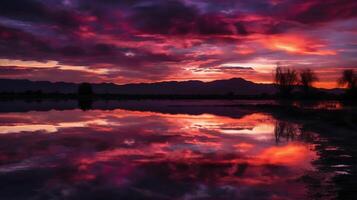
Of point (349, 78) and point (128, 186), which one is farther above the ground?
point (349, 78)

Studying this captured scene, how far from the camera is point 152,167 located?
15875 mm

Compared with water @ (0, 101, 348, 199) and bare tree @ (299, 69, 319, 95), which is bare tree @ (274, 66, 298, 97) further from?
water @ (0, 101, 348, 199)

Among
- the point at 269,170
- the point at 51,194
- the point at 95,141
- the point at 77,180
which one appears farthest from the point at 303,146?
the point at 51,194

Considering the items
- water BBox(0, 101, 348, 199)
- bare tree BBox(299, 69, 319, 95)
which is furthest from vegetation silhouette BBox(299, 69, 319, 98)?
water BBox(0, 101, 348, 199)

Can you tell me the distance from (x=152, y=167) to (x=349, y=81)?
111 metres

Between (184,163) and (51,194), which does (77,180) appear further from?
(184,163)

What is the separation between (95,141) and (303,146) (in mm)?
11876

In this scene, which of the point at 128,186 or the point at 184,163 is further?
the point at 184,163

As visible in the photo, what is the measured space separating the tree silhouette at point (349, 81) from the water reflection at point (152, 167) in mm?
84692

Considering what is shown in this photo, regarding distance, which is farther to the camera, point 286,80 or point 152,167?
point 286,80

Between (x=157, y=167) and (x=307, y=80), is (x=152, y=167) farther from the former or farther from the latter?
(x=307, y=80)

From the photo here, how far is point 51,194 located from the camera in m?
11.6

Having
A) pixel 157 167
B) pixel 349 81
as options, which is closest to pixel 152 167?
pixel 157 167

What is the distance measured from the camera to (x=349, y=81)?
115m
